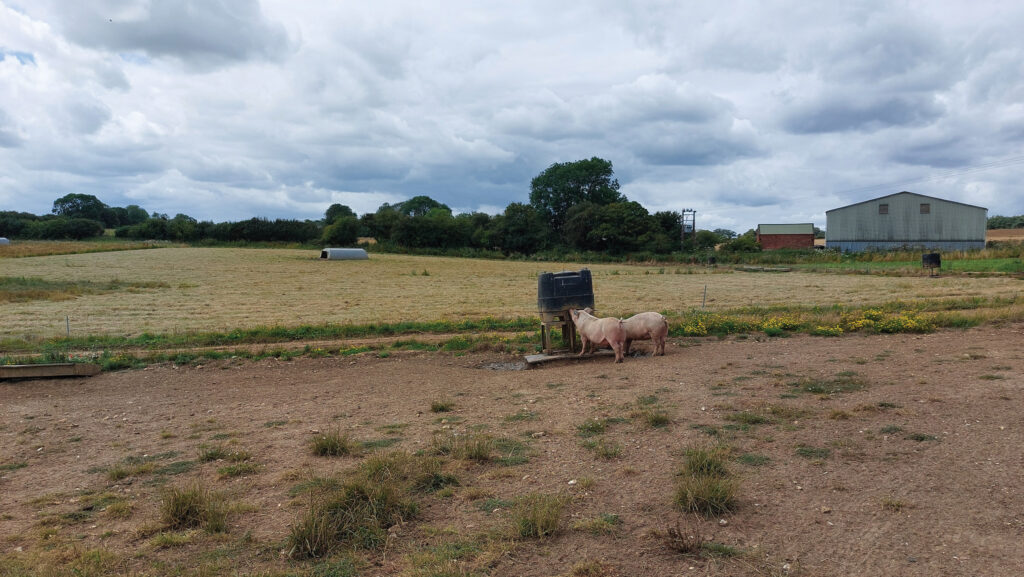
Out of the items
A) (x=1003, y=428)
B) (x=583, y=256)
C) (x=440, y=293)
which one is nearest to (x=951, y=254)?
(x=583, y=256)

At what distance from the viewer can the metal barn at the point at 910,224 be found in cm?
7412

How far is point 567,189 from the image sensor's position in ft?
395

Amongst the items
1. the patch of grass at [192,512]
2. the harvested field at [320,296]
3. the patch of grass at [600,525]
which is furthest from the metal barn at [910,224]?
the patch of grass at [192,512]

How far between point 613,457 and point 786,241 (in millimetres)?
101770

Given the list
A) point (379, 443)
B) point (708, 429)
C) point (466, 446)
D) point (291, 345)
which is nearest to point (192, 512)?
point (379, 443)

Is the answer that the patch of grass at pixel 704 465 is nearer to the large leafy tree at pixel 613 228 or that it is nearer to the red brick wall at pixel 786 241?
the large leafy tree at pixel 613 228

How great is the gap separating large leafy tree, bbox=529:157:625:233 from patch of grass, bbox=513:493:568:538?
374ft

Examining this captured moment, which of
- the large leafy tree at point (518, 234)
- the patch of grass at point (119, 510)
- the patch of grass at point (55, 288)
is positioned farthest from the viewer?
the large leafy tree at point (518, 234)

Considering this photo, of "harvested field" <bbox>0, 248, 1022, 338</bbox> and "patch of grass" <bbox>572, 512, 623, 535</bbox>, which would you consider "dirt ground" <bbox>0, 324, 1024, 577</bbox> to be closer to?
"patch of grass" <bbox>572, 512, 623, 535</bbox>

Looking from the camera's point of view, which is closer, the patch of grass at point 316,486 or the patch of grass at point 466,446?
the patch of grass at point 316,486

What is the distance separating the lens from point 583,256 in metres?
88.4

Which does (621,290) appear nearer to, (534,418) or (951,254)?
(534,418)

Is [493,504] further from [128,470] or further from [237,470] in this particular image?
[128,470]

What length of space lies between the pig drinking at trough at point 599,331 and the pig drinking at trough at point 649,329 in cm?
20
